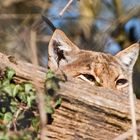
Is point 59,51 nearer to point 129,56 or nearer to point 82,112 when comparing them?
point 129,56

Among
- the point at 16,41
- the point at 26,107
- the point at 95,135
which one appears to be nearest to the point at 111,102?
the point at 95,135

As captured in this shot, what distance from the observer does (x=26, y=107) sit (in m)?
4.92

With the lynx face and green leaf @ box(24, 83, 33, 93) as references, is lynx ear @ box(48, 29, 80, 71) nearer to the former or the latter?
the lynx face

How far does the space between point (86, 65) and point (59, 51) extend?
12.3 inches

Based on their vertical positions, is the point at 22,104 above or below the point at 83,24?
below

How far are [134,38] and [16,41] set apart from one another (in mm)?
2186

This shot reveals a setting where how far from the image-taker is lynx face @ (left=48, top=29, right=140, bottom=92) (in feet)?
21.9

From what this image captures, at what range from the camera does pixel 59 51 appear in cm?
687

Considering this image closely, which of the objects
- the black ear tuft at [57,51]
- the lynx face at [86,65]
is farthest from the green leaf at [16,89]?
the black ear tuft at [57,51]

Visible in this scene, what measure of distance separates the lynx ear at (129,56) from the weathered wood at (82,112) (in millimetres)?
2011

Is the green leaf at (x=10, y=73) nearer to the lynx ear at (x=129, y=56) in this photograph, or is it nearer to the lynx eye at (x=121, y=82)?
the lynx eye at (x=121, y=82)

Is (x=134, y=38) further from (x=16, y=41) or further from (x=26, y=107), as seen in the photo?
(x=26, y=107)

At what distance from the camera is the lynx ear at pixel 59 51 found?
22.1 ft

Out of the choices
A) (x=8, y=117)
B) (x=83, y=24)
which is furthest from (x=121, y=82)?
(x=83, y=24)
